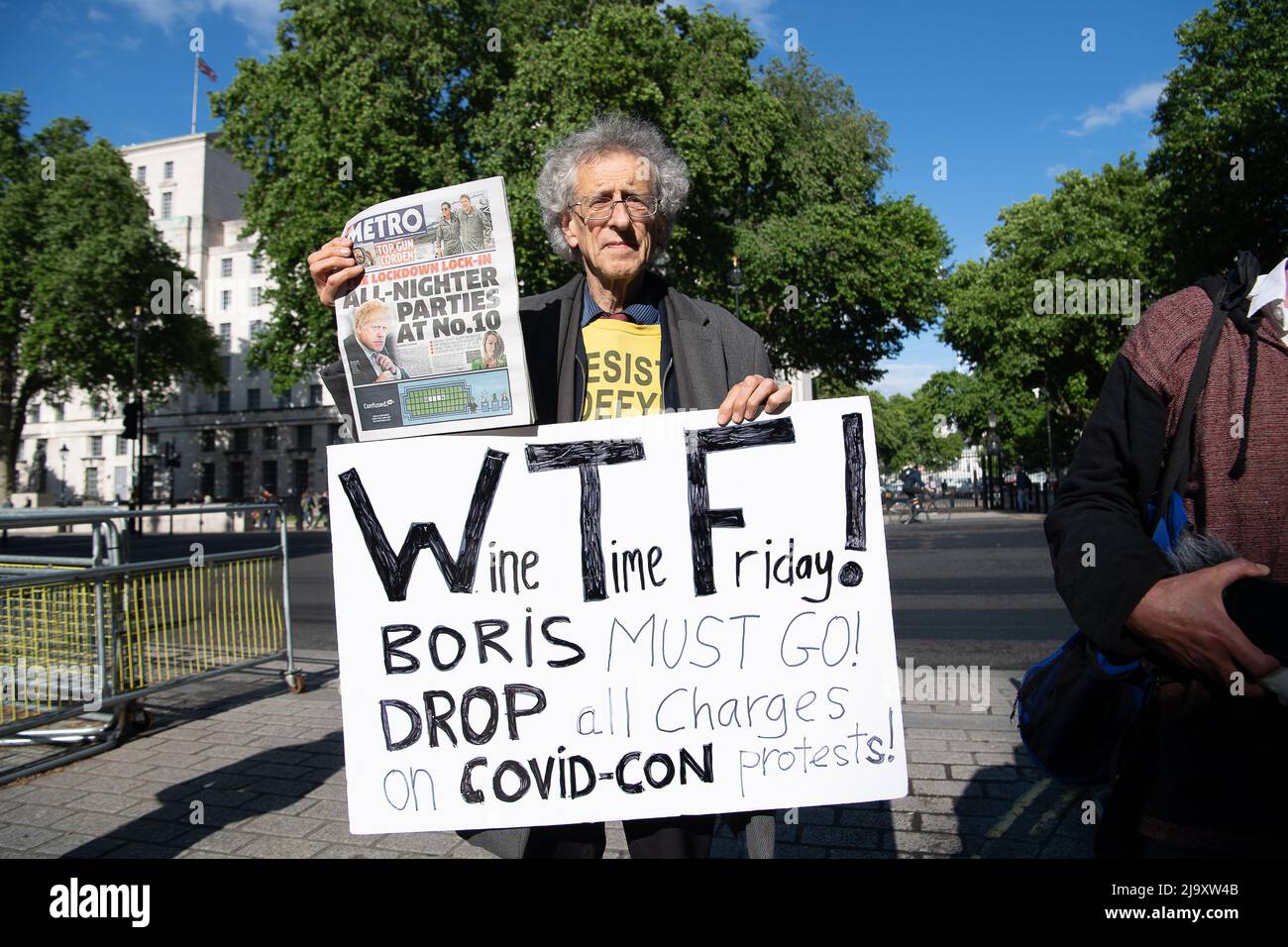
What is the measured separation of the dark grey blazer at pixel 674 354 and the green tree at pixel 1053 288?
100ft

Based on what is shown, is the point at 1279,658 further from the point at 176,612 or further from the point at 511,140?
the point at 511,140

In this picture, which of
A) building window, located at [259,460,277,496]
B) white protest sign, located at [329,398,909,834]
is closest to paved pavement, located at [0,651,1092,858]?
white protest sign, located at [329,398,909,834]

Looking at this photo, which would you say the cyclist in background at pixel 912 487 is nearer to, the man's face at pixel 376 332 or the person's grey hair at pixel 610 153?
the person's grey hair at pixel 610 153

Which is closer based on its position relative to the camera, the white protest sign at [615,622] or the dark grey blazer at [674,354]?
the white protest sign at [615,622]

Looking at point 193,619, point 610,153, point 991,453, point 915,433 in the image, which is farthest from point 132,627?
point 915,433

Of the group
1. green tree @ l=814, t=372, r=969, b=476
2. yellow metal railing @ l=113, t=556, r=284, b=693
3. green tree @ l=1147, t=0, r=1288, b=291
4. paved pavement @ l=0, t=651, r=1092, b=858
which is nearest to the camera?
paved pavement @ l=0, t=651, r=1092, b=858

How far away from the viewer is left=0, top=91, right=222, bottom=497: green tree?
103ft

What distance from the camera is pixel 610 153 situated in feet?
7.58

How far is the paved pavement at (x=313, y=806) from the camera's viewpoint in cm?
352

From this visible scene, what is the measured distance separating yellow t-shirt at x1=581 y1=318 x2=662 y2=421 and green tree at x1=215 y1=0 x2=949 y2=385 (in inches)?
640

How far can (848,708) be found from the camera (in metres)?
2.00

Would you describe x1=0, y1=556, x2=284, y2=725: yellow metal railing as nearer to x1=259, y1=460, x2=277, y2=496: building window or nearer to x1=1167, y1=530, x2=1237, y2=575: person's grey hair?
x1=1167, y1=530, x2=1237, y2=575: person's grey hair

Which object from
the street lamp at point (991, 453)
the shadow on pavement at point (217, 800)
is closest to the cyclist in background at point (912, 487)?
the street lamp at point (991, 453)

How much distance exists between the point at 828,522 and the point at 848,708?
1.40 ft
